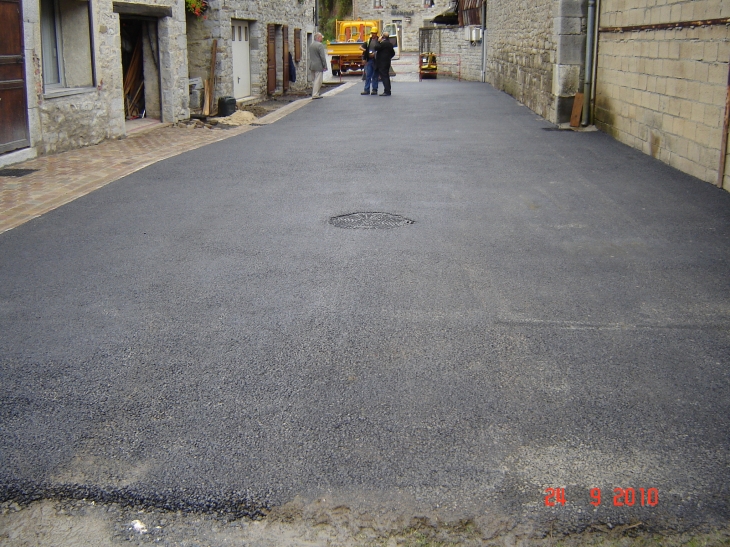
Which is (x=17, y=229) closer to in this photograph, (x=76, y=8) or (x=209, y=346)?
(x=209, y=346)

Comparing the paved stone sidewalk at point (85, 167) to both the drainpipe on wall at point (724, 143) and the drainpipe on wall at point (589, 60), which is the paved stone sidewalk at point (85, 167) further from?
the drainpipe on wall at point (724, 143)

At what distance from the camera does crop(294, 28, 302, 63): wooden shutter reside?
1129 inches

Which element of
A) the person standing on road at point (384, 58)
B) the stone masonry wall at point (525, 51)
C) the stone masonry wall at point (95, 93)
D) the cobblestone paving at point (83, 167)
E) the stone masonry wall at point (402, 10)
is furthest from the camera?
the stone masonry wall at point (402, 10)

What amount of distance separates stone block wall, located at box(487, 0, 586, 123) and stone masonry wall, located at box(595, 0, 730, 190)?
84 centimetres

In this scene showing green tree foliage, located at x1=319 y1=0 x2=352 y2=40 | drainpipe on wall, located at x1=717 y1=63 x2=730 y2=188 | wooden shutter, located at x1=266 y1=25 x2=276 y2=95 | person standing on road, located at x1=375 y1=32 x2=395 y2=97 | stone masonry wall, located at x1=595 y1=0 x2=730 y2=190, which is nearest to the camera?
drainpipe on wall, located at x1=717 y1=63 x2=730 y2=188

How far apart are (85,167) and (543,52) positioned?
11.0 m

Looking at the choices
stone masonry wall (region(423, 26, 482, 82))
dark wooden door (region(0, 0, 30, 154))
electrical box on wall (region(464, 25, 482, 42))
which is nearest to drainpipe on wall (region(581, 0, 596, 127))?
dark wooden door (region(0, 0, 30, 154))

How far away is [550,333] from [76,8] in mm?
11683

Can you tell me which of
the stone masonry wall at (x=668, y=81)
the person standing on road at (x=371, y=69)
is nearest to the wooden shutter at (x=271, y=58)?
the person standing on road at (x=371, y=69)

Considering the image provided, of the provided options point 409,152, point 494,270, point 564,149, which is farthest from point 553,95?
point 494,270

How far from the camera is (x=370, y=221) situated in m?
7.88

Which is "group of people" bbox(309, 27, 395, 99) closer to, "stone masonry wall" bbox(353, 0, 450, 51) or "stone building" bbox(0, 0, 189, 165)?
"stone building" bbox(0, 0, 189, 165)
